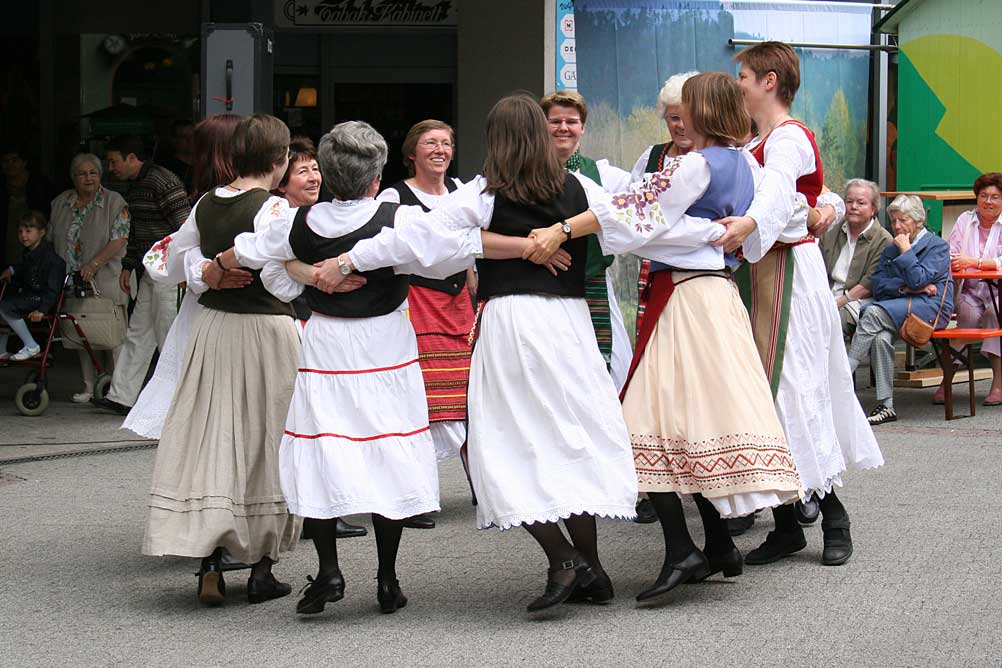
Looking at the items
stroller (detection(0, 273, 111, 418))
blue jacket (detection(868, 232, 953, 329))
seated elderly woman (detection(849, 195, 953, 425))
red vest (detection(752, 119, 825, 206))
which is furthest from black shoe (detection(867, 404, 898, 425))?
stroller (detection(0, 273, 111, 418))

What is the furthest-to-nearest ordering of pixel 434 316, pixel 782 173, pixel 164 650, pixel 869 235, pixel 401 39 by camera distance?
pixel 401 39 → pixel 869 235 → pixel 434 316 → pixel 782 173 → pixel 164 650

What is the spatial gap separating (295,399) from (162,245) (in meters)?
1.07

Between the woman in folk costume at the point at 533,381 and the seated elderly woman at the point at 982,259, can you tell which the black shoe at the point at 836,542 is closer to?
the woman in folk costume at the point at 533,381

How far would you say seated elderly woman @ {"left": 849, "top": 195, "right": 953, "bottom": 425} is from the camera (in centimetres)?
999

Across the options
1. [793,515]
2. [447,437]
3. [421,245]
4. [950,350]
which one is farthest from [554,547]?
[950,350]

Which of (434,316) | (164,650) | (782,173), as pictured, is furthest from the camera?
(434,316)

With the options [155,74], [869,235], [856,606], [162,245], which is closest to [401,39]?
[155,74]

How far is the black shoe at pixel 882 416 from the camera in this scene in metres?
9.84

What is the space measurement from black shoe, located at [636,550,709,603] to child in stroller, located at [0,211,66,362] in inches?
245

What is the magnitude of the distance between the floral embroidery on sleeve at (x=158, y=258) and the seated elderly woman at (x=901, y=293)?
548 cm

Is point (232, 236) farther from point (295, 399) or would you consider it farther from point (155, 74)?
point (155, 74)

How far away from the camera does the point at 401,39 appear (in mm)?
15281

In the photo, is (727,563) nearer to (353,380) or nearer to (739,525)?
(739,525)

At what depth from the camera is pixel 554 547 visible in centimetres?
519
